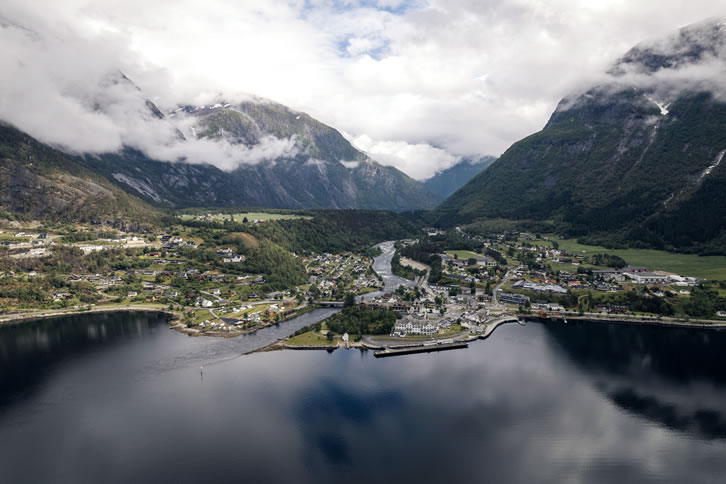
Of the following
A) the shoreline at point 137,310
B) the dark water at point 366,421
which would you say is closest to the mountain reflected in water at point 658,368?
the dark water at point 366,421

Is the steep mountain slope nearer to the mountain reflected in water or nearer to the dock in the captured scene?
the dock

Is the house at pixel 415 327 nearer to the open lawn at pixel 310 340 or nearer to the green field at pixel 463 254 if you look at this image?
the open lawn at pixel 310 340

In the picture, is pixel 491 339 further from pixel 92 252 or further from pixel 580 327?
pixel 92 252

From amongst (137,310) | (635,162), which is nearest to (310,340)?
(137,310)

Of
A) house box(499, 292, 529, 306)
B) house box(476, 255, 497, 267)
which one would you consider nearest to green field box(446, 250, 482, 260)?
house box(476, 255, 497, 267)

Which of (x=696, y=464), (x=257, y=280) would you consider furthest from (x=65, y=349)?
(x=696, y=464)

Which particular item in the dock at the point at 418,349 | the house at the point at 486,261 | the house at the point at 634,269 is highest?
the house at the point at 486,261
